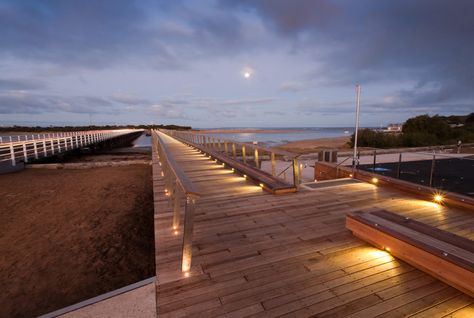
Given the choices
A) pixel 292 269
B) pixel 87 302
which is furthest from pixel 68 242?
pixel 292 269

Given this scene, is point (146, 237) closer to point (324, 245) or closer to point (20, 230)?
point (20, 230)

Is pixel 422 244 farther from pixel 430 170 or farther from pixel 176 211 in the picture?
pixel 430 170

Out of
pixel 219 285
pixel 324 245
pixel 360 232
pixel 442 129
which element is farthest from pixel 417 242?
pixel 442 129

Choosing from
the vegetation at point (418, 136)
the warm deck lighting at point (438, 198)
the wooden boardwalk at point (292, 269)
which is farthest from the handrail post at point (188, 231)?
the vegetation at point (418, 136)

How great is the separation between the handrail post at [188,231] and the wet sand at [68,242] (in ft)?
8.74

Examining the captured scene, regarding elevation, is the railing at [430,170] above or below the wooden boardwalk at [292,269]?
below

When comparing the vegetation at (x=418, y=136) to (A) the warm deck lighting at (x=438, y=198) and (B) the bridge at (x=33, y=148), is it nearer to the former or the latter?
(A) the warm deck lighting at (x=438, y=198)

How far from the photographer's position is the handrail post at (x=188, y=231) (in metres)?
2.35

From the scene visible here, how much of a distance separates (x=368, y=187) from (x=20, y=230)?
884 cm

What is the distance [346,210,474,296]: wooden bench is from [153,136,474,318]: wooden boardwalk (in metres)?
0.11

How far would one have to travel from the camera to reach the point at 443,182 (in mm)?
9250

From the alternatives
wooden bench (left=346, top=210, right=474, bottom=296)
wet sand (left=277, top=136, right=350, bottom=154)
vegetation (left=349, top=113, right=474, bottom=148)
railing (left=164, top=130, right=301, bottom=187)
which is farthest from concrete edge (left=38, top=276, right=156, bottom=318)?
vegetation (left=349, top=113, right=474, bottom=148)

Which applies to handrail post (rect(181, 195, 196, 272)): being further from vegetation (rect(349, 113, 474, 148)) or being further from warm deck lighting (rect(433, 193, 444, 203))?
vegetation (rect(349, 113, 474, 148))

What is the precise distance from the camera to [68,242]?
5816 millimetres
